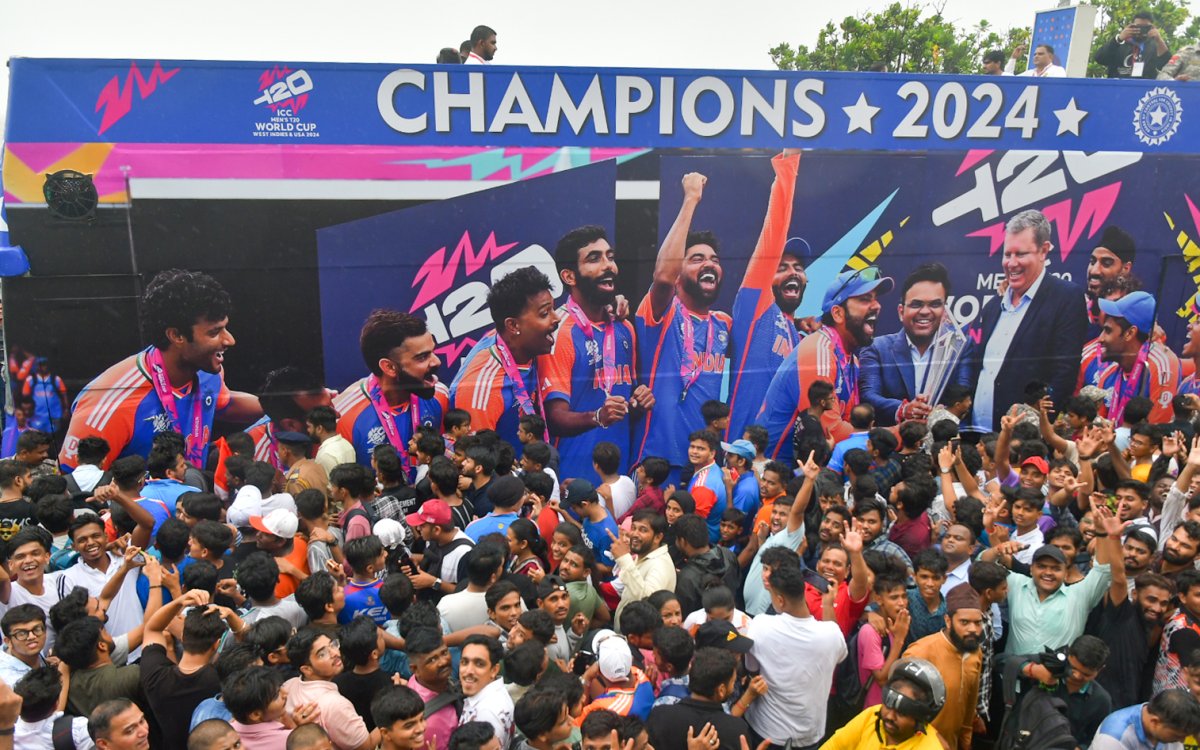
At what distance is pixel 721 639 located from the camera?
369 centimetres

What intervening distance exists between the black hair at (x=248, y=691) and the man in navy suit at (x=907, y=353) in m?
4.93

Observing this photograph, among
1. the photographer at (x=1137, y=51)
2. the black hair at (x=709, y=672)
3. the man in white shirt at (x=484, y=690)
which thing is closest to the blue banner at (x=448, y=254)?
the man in white shirt at (x=484, y=690)

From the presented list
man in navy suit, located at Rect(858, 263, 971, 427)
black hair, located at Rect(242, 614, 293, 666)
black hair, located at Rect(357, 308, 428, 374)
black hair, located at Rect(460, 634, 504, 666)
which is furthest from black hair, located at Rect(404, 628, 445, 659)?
man in navy suit, located at Rect(858, 263, 971, 427)

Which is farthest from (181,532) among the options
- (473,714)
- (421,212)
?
(421,212)

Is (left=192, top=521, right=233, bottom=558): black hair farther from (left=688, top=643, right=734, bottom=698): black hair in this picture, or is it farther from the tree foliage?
the tree foliage

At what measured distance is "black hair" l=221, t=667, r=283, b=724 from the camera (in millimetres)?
3143

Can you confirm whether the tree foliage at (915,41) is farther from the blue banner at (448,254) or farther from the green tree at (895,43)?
the blue banner at (448,254)

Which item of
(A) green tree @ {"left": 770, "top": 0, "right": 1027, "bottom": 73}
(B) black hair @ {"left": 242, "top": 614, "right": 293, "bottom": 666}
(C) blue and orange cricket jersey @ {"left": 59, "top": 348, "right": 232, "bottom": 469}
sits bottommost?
(B) black hair @ {"left": 242, "top": 614, "right": 293, "bottom": 666}

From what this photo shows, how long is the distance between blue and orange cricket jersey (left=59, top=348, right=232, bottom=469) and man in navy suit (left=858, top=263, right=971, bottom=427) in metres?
4.61

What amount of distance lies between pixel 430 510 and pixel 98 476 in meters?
2.17

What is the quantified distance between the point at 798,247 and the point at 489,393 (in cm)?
241

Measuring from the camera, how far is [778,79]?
623 cm

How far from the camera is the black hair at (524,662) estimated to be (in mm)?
3445

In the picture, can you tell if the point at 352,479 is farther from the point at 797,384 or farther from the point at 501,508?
the point at 797,384
